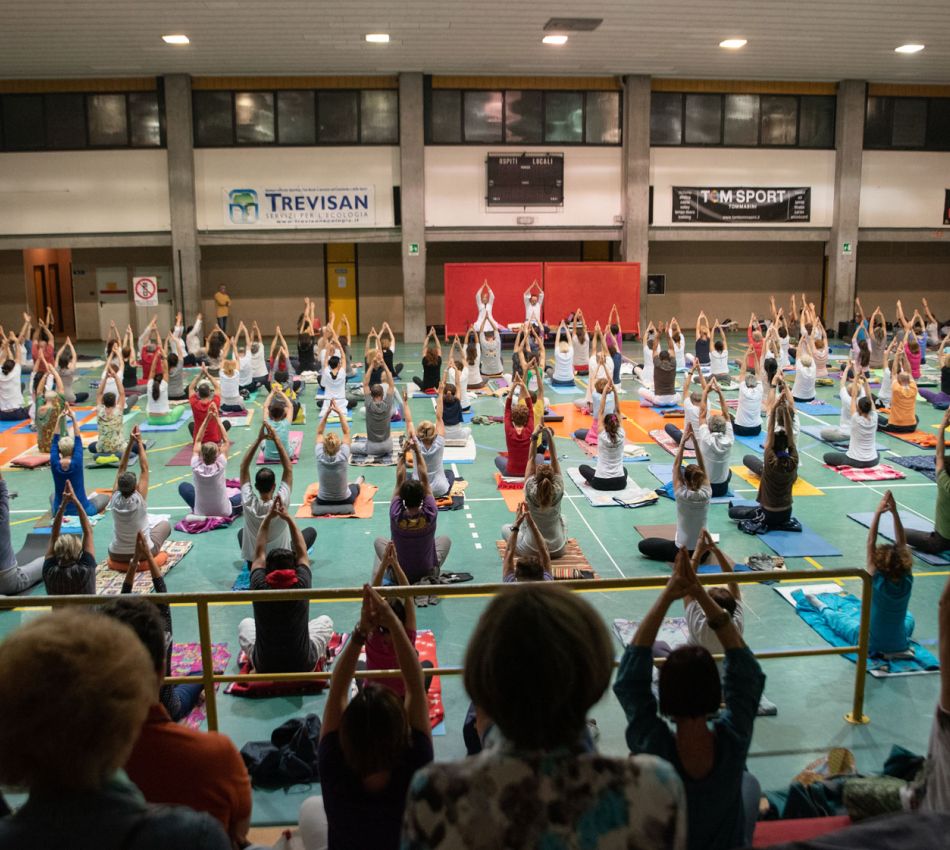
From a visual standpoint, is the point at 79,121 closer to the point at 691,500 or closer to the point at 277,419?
the point at 277,419

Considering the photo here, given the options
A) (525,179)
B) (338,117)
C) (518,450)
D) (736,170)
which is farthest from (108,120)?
(518,450)

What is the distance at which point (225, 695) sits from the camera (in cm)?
777

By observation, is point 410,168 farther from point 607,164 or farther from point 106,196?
point 106,196

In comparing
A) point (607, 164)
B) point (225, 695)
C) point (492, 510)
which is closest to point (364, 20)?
point (607, 164)

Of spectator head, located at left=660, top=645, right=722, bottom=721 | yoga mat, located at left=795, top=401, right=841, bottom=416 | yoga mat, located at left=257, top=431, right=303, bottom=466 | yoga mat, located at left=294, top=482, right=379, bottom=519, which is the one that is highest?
spectator head, located at left=660, top=645, right=722, bottom=721

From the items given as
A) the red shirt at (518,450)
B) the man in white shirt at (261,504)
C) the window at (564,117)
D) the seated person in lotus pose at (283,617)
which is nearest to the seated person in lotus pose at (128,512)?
the man in white shirt at (261,504)

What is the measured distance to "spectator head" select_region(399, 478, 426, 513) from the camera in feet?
31.3

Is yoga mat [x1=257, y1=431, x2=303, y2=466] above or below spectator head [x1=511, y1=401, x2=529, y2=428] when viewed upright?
below

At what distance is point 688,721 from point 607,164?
28.7 meters

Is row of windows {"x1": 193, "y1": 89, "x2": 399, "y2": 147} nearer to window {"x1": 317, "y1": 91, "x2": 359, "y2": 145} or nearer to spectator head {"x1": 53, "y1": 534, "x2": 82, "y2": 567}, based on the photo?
window {"x1": 317, "y1": 91, "x2": 359, "y2": 145}

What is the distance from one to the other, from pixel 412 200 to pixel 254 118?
5.36 metres

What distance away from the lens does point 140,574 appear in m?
10.6

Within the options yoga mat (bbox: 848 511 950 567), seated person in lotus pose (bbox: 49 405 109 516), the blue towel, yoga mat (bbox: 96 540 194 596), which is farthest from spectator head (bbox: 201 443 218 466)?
yoga mat (bbox: 848 511 950 567)

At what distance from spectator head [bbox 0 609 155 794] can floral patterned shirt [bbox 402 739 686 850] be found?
0.75m
